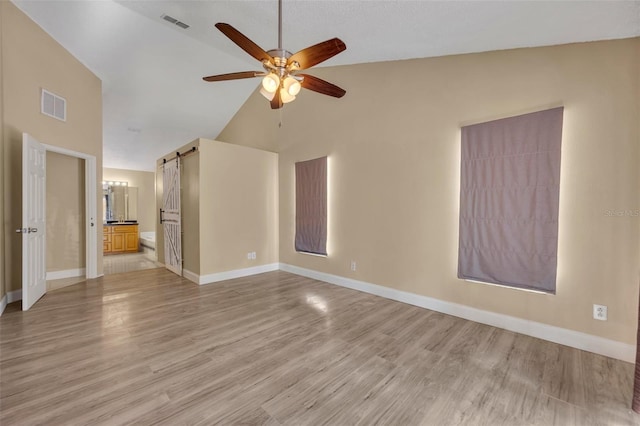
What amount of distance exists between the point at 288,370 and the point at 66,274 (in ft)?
16.1

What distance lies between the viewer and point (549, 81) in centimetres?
253

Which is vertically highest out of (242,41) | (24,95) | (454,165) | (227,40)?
(227,40)

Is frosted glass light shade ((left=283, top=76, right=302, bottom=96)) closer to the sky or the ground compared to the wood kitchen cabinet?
closer to the sky

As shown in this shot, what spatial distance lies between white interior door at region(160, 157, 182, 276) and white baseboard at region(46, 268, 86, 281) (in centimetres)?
131

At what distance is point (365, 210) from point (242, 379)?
272 centimetres

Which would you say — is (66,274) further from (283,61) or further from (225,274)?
(283,61)

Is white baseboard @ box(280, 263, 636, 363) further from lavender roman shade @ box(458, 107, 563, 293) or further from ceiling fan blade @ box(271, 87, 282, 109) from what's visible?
ceiling fan blade @ box(271, 87, 282, 109)

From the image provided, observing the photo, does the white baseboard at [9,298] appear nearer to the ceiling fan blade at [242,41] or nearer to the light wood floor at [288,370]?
the light wood floor at [288,370]

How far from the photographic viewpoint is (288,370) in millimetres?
2059

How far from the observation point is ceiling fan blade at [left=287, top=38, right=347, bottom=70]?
6.32ft

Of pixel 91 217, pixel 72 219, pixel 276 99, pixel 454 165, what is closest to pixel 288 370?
pixel 276 99

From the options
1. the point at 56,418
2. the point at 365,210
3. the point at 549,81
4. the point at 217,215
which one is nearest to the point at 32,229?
the point at 217,215

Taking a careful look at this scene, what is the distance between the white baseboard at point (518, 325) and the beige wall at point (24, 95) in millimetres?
4563

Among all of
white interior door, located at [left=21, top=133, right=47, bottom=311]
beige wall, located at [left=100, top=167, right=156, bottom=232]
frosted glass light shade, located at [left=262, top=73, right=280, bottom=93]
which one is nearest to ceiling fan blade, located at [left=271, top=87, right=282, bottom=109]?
frosted glass light shade, located at [left=262, top=73, right=280, bottom=93]
